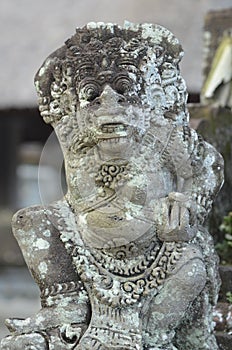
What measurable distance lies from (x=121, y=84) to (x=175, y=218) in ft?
0.93

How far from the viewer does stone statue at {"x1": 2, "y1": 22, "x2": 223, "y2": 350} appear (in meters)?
1.79

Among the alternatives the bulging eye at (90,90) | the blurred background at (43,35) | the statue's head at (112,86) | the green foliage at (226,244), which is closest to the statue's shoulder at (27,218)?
the statue's head at (112,86)

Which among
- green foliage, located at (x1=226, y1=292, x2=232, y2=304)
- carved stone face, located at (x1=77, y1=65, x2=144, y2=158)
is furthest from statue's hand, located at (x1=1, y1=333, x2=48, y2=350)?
green foliage, located at (x1=226, y1=292, x2=232, y2=304)

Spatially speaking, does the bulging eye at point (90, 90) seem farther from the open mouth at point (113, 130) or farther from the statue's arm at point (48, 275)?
the statue's arm at point (48, 275)

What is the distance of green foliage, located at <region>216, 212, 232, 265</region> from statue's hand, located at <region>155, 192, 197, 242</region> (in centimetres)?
81

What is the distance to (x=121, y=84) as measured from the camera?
1.84 m

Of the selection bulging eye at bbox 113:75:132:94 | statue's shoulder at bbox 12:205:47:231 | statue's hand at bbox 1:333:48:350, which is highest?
bulging eye at bbox 113:75:132:94

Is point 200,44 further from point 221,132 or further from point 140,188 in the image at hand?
point 140,188

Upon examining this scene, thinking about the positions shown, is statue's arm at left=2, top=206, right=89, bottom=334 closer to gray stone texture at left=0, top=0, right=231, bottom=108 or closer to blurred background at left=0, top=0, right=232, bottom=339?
blurred background at left=0, top=0, right=232, bottom=339

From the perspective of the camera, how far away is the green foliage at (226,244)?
263 cm

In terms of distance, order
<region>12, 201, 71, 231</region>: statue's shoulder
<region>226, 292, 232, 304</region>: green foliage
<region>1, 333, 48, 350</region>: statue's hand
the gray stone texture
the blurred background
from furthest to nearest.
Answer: the gray stone texture, the blurred background, <region>226, 292, 232, 304</region>: green foliage, <region>12, 201, 71, 231</region>: statue's shoulder, <region>1, 333, 48, 350</region>: statue's hand

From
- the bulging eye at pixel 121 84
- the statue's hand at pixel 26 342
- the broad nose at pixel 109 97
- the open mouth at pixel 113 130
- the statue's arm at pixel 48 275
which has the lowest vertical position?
the statue's hand at pixel 26 342

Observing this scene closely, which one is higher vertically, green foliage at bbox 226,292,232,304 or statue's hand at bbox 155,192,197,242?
statue's hand at bbox 155,192,197,242

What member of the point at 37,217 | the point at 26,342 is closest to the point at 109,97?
the point at 37,217
